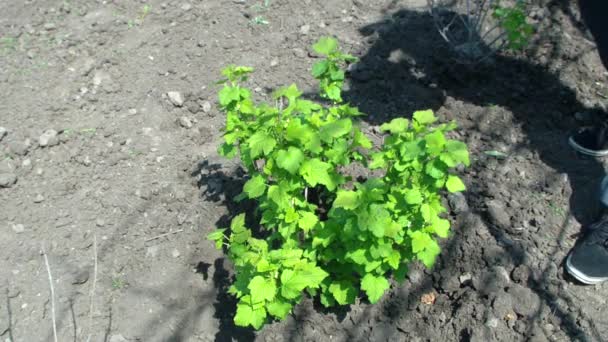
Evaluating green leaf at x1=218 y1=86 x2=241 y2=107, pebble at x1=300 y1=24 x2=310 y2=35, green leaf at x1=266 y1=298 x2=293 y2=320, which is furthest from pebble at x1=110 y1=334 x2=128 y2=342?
pebble at x1=300 y1=24 x2=310 y2=35

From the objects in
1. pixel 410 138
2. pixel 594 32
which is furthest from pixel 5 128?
pixel 594 32

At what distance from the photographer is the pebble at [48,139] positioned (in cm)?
353

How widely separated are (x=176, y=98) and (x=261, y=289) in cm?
224

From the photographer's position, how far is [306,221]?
7.36 ft

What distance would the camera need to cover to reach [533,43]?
4.33 m

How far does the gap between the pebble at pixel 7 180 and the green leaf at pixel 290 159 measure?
2.23 m

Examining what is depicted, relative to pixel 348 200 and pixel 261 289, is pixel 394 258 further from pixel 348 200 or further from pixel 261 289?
pixel 261 289

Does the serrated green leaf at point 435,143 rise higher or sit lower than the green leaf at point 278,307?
higher

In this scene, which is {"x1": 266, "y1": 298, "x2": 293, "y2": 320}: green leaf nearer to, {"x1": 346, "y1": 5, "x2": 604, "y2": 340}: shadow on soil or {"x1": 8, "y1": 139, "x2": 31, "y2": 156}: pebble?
{"x1": 346, "y1": 5, "x2": 604, "y2": 340}: shadow on soil

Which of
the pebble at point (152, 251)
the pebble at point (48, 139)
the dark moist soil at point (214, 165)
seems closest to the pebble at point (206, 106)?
the dark moist soil at point (214, 165)

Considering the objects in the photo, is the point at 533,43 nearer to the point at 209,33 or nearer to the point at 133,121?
the point at 209,33

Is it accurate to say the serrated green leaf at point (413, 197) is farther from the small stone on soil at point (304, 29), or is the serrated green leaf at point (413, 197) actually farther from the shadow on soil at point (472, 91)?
the small stone on soil at point (304, 29)

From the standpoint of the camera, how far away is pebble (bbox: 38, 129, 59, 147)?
3526 millimetres

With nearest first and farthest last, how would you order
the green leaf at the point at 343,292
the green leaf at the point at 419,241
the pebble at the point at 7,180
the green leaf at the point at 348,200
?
the green leaf at the point at 348,200 → the green leaf at the point at 419,241 → the green leaf at the point at 343,292 → the pebble at the point at 7,180
